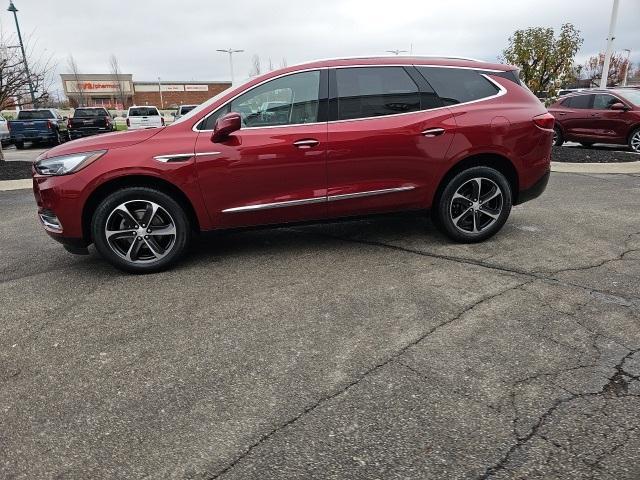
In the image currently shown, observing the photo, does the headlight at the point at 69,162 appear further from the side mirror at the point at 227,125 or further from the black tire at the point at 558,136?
the black tire at the point at 558,136

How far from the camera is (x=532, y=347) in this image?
303 centimetres

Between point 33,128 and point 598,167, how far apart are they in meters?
19.1

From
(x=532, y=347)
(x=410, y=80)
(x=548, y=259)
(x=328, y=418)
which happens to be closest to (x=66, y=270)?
(x=328, y=418)

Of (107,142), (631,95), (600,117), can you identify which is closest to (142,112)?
Result: (600,117)

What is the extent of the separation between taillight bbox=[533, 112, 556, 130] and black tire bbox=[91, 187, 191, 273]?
350cm

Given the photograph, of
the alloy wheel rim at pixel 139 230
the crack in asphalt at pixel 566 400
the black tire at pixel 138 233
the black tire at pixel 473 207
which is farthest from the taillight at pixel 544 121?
the alloy wheel rim at pixel 139 230

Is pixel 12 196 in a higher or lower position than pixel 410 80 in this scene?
lower

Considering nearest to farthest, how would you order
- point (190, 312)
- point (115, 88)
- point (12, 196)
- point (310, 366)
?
point (310, 366) < point (190, 312) < point (12, 196) < point (115, 88)

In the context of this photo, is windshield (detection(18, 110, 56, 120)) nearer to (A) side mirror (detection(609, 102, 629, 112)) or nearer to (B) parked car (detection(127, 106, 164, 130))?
(B) parked car (detection(127, 106, 164, 130))

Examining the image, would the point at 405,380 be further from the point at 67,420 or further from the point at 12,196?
the point at 12,196

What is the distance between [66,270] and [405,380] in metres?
3.49

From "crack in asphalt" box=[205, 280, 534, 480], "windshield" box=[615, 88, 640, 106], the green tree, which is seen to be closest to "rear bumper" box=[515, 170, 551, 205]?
"crack in asphalt" box=[205, 280, 534, 480]

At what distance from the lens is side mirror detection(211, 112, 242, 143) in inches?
163

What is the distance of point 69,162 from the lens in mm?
4203
